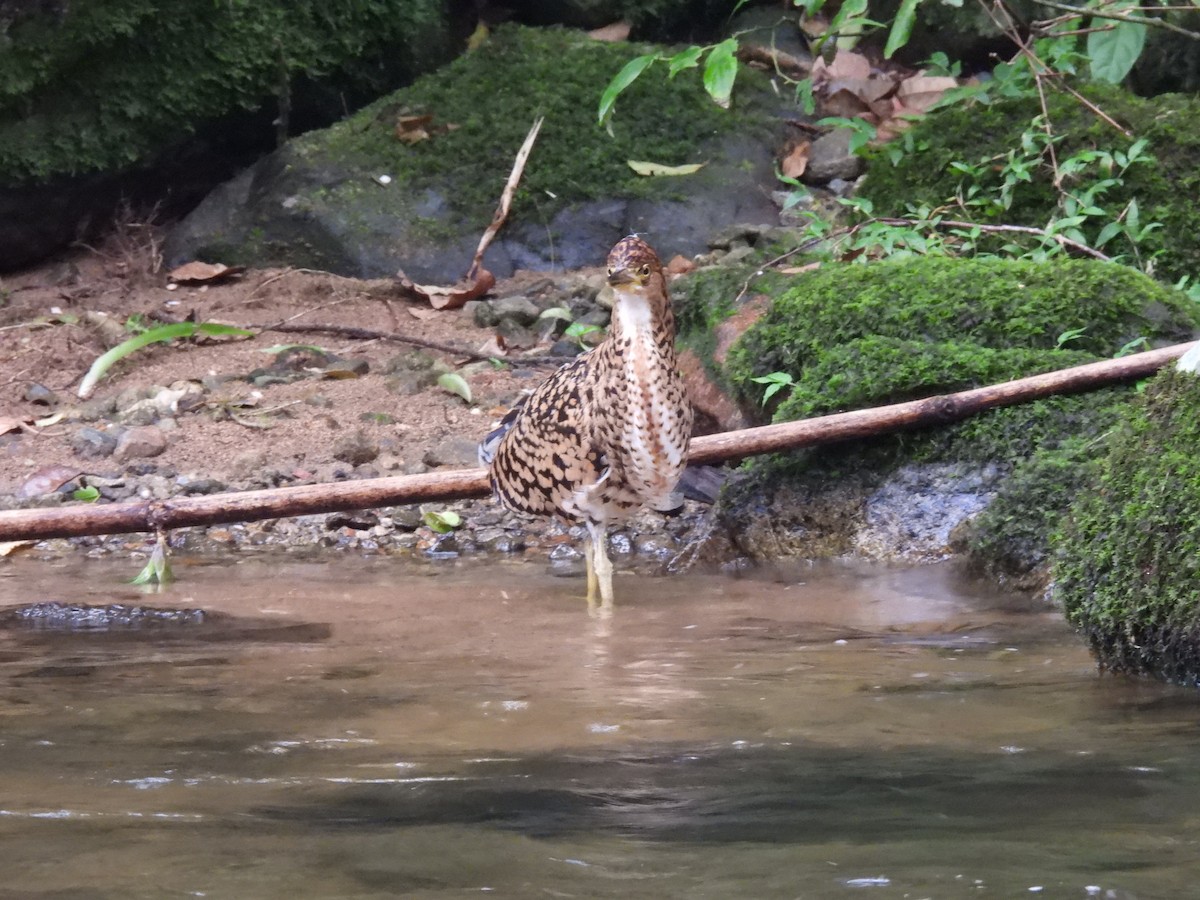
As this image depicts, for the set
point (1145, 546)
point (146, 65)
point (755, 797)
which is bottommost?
point (755, 797)

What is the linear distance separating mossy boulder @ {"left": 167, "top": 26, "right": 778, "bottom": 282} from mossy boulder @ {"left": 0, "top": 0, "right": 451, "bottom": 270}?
37 centimetres

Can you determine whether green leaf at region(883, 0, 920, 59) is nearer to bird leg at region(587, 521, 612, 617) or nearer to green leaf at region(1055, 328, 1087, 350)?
bird leg at region(587, 521, 612, 617)

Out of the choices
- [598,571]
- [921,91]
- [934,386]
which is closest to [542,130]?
[921,91]

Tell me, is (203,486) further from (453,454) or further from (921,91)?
(921,91)

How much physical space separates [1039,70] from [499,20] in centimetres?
482

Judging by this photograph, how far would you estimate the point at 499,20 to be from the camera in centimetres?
1084

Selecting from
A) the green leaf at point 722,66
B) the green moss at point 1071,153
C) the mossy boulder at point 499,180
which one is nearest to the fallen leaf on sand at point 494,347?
the mossy boulder at point 499,180

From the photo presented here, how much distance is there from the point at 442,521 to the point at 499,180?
3.47 metres

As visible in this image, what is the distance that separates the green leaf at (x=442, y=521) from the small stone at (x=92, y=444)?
6.02 ft

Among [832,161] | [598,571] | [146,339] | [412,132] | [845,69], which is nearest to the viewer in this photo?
[598,571]

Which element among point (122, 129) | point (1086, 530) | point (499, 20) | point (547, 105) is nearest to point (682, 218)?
point (547, 105)

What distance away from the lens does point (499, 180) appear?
9.66m

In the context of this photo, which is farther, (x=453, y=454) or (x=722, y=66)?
(x=453, y=454)

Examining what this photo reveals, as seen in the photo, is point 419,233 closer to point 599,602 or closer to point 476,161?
point 476,161
